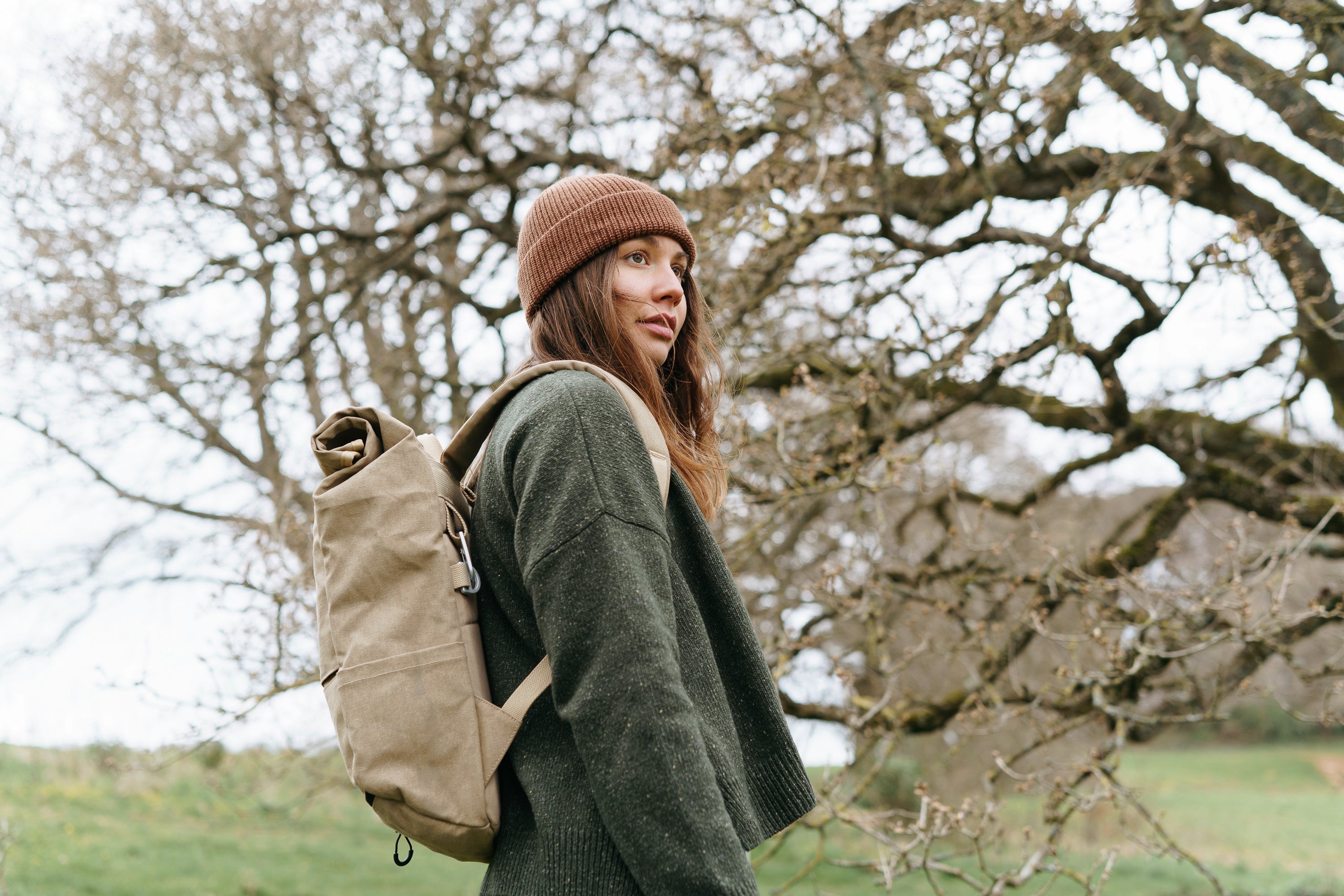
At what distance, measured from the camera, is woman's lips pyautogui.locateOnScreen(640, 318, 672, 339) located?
1878mm

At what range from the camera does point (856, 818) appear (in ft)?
12.6

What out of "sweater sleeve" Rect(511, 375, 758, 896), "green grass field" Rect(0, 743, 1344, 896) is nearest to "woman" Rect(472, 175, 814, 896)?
"sweater sleeve" Rect(511, 375, 758, 896)

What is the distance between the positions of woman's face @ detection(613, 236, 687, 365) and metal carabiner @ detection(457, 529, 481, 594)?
496 mm

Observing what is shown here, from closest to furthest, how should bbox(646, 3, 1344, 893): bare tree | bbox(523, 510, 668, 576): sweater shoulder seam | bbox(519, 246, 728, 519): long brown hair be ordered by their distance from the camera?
bbox(523, 510, 668, 576): sweater shoulder seam < bbox(519, 246, 728, 519): long brown hair < bbox(646, 3, 1344, 893): bare tree

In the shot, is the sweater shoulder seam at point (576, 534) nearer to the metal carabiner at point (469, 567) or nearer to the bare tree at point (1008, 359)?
the metal carabiner at point (469, 567)

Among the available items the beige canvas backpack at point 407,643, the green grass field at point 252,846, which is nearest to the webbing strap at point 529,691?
the beige canvas backpack at point 407,643

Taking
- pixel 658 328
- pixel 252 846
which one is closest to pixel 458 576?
pixel 658 328

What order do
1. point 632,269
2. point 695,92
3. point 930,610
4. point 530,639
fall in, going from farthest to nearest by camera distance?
1. point 695,92
2. point 930,610
3. point 632,269
4. point 530,639

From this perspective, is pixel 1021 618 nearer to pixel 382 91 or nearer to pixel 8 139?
pixel 382 91

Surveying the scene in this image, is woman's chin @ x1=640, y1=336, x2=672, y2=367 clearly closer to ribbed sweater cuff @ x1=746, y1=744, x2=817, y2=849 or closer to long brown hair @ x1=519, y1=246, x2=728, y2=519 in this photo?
long brown hair @ x1=519, y1=246, x2=728, y2=519

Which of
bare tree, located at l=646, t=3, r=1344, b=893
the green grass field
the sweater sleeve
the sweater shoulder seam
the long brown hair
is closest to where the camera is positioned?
the sweater sleeve

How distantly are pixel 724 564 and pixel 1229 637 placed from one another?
10.1 ft

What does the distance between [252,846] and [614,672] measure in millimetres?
9369

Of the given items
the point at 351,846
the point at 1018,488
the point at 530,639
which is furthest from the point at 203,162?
the point at 1018,488
